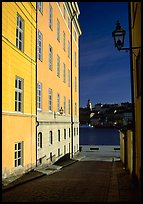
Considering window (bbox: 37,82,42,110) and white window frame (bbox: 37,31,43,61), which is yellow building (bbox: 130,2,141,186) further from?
white window frame (bbox: 37,31,43,61)

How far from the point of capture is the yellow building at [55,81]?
20.8 metres

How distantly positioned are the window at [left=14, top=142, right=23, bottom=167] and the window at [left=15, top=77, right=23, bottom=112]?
1.99m

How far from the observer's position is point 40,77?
20.4m

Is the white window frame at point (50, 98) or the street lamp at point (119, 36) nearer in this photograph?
the street lamp at point (119, 36)

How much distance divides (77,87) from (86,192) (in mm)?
32698

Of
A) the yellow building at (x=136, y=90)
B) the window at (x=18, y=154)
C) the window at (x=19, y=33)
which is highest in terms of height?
the window at (x=19, y=33)

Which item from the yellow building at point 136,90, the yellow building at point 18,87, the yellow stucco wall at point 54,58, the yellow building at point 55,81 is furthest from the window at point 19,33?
the yellow building at point 136,90

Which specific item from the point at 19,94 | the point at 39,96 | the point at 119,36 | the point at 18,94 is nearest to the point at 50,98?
the point at 39,96

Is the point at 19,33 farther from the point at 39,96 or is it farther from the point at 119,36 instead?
the point at 119,36

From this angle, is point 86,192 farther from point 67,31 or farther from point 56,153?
point 67,31

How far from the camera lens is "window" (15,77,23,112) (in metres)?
15.5

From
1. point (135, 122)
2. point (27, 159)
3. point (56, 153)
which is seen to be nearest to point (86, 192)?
point (135, 122)

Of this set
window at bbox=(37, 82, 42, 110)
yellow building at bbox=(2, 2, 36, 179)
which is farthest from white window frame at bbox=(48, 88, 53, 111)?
yellow building at bbox=(2, 2, 36, 179)

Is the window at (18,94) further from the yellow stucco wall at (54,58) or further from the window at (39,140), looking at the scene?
the window at (39,140)
